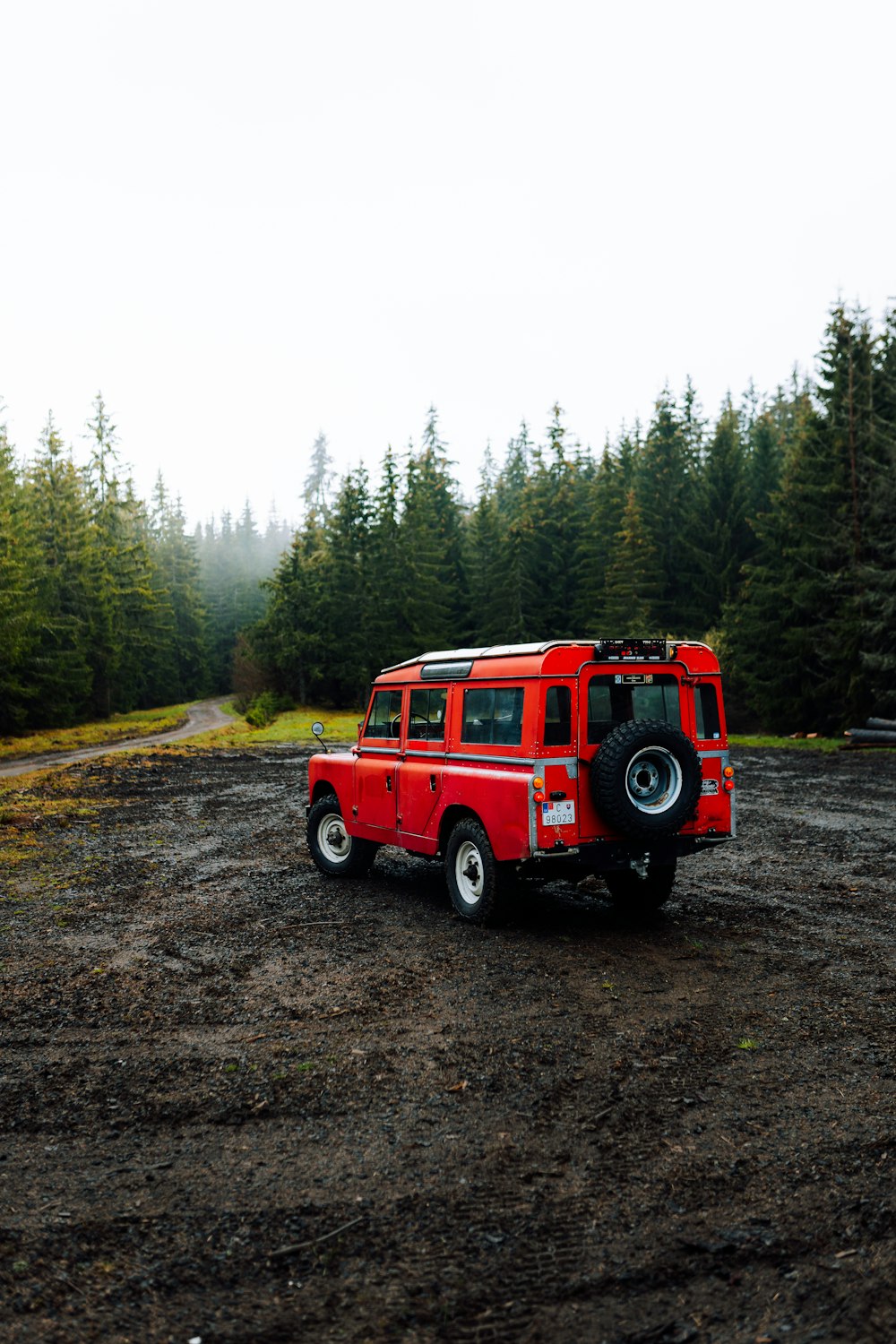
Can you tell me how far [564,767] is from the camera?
8.10 meters

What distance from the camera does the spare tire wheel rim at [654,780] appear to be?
320 inches

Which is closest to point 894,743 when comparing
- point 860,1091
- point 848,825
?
point 848,825

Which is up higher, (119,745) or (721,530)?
(721,530)

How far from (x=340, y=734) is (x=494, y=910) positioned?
107ft

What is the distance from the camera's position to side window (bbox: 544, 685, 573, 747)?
8180mm

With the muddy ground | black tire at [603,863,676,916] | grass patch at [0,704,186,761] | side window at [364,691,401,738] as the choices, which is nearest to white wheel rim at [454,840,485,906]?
the muddy ground

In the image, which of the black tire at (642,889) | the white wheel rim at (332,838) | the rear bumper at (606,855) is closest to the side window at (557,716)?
the rear bumper at (606,855)

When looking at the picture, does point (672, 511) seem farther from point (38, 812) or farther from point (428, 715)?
point (428, 715)

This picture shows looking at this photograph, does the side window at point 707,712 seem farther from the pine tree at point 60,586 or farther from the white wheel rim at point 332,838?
the pine tree at point 60,586

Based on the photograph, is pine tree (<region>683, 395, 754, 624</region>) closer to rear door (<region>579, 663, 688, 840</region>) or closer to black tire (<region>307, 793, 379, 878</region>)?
black tire (<region>307, 793, 379, 878</region>)

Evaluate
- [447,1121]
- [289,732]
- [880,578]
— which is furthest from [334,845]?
[289,732]

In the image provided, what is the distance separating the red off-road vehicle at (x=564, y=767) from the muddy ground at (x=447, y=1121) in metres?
0.71

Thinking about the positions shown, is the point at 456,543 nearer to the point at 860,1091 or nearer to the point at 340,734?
the point at 340,734

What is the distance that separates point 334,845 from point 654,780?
491 cm
